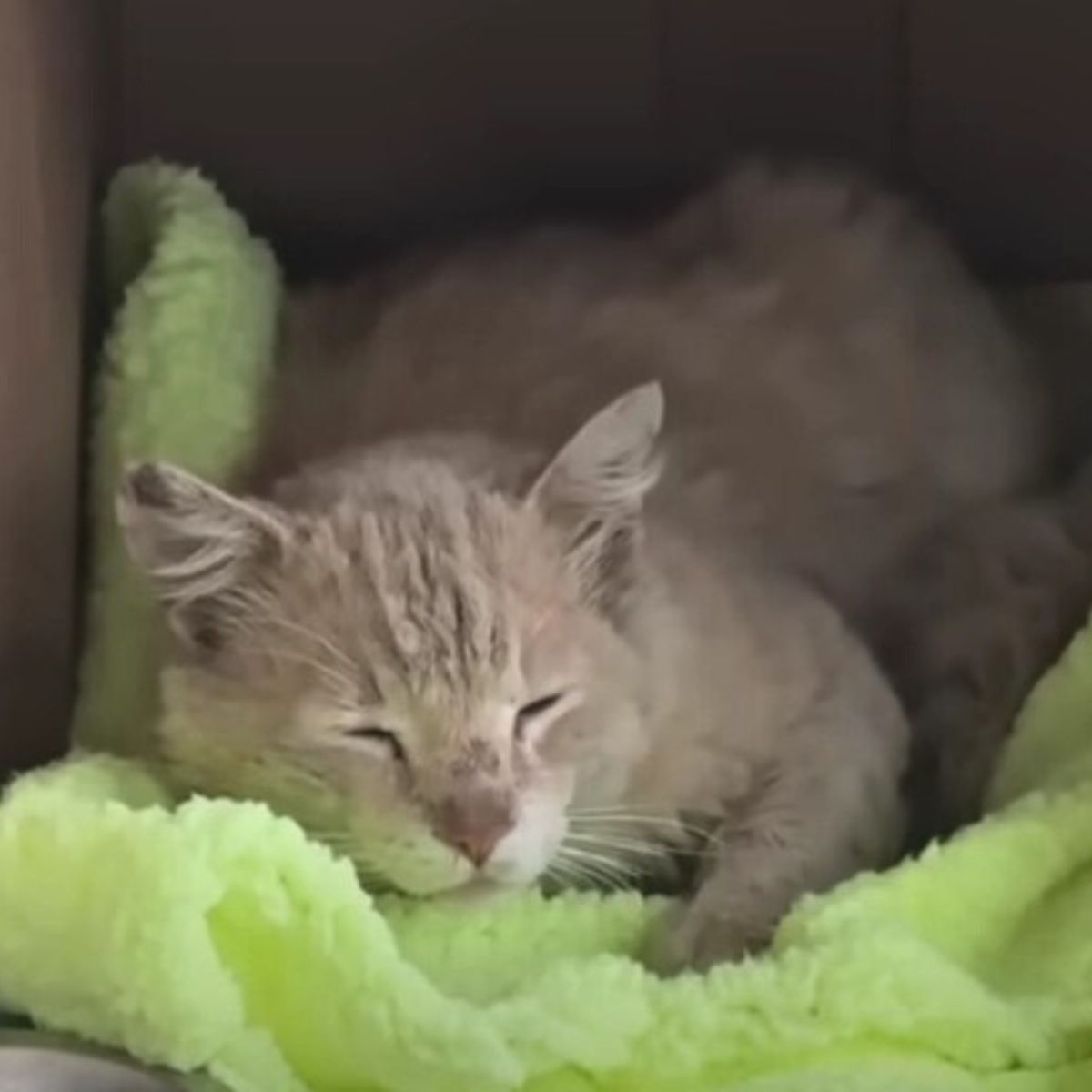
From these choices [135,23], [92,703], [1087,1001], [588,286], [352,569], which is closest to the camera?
[1087,1001]

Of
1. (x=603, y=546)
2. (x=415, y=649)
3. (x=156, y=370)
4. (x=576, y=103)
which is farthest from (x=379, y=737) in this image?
(x=576, y=103)

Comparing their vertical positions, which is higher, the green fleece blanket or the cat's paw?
the green fleece blanket

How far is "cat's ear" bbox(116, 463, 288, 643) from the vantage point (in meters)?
1.33

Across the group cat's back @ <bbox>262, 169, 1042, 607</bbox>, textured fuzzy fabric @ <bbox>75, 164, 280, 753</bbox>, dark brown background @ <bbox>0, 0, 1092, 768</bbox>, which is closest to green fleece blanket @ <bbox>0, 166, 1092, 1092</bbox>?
textured fuzzy fabric @ <bbox>75, 164, 280, 753</bbox>

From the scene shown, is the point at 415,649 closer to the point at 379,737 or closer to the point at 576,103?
the point at 379,737

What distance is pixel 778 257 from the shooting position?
171cm

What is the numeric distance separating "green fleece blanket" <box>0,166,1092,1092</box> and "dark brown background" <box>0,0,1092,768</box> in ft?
1.99

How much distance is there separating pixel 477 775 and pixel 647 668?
0.15m

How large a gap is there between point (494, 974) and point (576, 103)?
70cm

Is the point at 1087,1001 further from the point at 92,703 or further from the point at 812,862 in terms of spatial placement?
the point at 92,703

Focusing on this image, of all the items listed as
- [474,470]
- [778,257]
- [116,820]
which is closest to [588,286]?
[778,257]

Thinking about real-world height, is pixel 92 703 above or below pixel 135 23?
below

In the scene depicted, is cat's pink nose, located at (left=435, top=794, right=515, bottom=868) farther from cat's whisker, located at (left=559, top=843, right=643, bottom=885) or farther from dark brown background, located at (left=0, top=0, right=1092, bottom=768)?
dark brown background, located at (left=0, top=0, right=1092, bottom=768)

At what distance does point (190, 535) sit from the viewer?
1.35m
